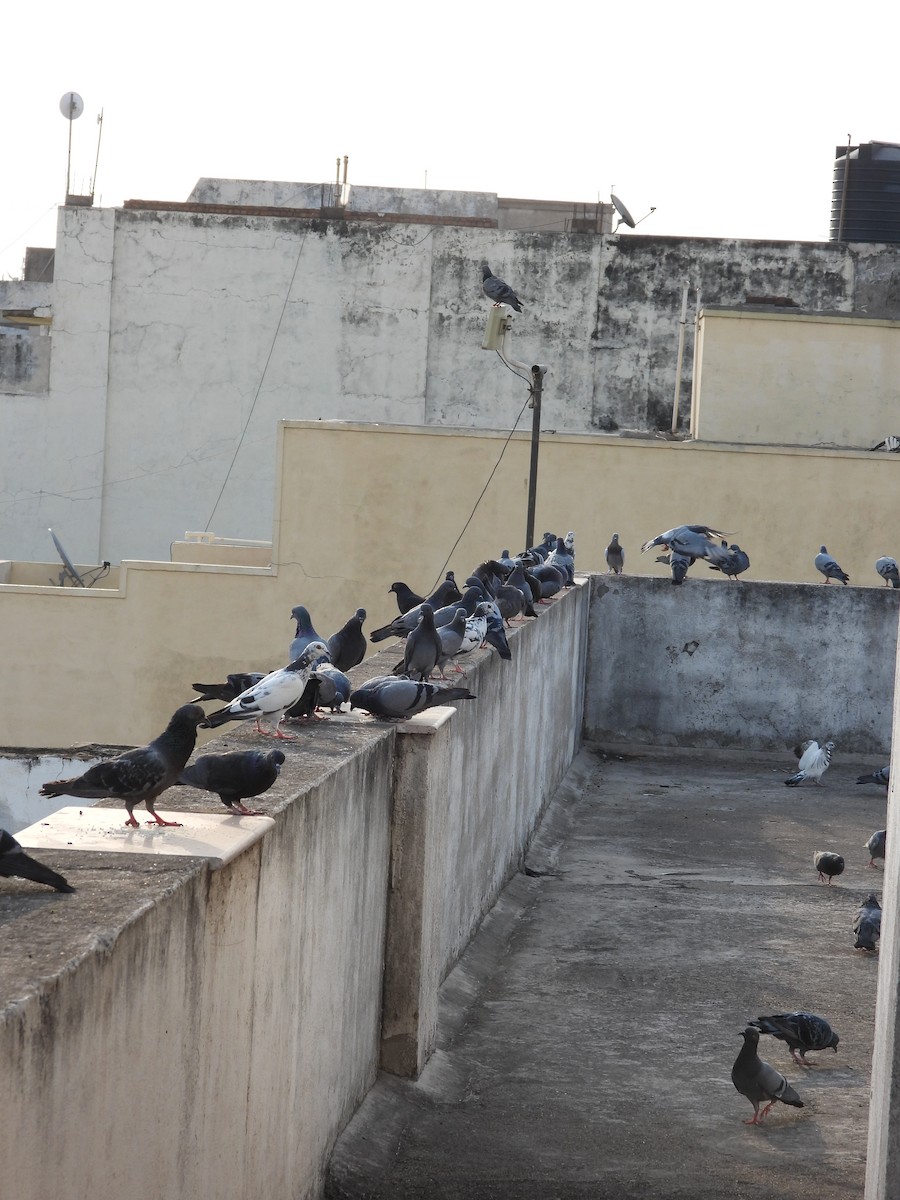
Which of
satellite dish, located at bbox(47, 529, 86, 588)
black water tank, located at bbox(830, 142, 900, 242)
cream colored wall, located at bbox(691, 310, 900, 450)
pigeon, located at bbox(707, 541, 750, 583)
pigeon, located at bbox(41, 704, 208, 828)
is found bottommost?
satellite dish, located at bbox(47, 529, 86, 588)

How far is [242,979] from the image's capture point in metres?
3.93

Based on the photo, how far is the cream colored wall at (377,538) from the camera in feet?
72.9

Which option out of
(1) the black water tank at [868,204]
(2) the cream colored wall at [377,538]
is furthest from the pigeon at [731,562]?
(1) the black water tank at [868,204]

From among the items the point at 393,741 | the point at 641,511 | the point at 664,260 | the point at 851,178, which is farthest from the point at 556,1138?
the point at 851,178

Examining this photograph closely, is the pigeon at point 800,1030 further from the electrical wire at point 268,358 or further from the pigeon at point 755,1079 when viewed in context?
the electrical wire at point 268,358

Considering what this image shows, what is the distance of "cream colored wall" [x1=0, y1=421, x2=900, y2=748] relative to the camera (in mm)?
22234

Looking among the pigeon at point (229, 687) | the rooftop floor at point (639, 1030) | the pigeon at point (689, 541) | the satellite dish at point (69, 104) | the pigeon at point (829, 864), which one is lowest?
the rooftop floor at point (639, 1030)

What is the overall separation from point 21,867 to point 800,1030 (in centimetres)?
421

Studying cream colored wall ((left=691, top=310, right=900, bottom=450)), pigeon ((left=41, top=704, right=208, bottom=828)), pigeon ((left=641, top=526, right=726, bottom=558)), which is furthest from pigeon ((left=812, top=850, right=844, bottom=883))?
cream colored wall ((left=691, top=310, right=900, bottom=450))

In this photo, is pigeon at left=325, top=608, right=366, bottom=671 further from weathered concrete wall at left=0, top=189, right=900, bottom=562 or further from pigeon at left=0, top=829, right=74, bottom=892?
weathered concrete wall at left=0, top=189, right=900, bottom=562

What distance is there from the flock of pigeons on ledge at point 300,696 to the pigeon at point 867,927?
2324 millimetres

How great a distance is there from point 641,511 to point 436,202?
12.9 m

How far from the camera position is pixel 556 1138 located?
5.86 m

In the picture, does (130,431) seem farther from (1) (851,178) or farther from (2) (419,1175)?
(2) (419,1175)
